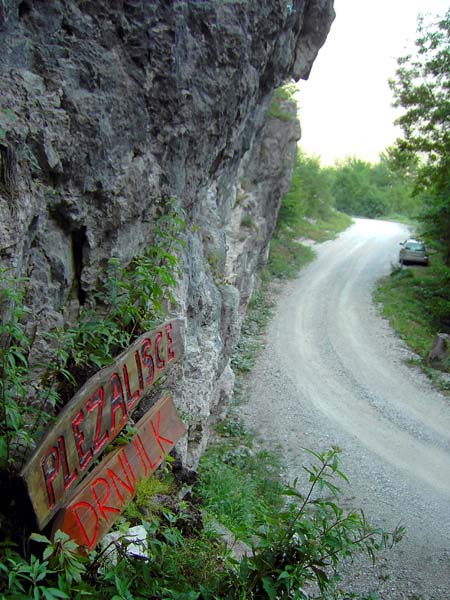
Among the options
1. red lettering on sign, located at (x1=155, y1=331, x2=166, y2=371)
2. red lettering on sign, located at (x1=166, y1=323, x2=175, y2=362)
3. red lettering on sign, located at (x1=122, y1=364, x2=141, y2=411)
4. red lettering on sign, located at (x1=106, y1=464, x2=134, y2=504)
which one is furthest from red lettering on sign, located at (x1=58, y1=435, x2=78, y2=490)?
red lettering on sign, located at (x1=166, y1=323, x2=175, y2=362)

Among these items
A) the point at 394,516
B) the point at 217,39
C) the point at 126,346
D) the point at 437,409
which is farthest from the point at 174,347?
the point at 437,409

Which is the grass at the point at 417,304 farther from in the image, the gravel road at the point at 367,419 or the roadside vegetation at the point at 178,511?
the gravel road at the point at 367,419

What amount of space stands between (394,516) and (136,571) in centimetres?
707

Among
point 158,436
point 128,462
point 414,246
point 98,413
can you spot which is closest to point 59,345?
point 98,413

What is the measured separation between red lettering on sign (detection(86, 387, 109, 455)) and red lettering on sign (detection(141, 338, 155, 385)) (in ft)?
1.88

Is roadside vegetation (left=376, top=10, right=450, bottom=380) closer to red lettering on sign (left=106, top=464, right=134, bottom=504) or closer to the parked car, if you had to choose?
the parked car

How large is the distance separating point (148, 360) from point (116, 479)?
0.94 meters

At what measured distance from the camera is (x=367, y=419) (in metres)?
12.5

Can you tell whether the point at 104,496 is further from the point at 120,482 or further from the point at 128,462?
the point at 128,462

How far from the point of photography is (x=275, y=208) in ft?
70.7

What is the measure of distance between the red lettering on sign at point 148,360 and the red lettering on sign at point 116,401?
340mm

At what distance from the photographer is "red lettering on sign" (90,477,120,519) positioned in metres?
3.29

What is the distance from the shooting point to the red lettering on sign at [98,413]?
330cm

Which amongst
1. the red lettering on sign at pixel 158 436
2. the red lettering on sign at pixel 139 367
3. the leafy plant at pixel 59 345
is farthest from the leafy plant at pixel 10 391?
the red lettering on sign at pixel 158 436
